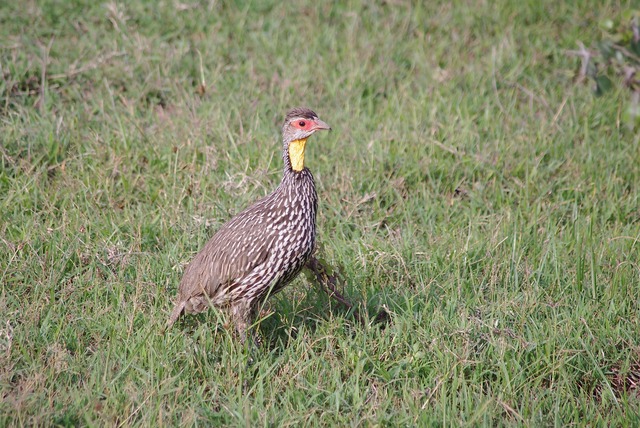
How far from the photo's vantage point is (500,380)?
4.90 meters

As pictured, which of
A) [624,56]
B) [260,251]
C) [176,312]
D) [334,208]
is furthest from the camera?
[624,56]

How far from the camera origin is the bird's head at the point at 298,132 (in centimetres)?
527

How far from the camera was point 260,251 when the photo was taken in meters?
5.08

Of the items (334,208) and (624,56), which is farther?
(624,56)

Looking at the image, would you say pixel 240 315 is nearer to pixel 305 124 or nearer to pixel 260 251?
pixel 260 251

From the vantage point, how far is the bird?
5.07 m

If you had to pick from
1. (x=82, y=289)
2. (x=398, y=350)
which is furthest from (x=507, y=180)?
(x=82, y=289)

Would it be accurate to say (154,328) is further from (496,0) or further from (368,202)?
(496,0)

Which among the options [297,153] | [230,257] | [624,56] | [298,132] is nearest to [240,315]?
[230,257]

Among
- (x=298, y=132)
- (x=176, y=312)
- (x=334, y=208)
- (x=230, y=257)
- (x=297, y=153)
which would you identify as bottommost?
(x=334, y=208)

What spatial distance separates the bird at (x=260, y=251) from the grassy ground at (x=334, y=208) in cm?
19

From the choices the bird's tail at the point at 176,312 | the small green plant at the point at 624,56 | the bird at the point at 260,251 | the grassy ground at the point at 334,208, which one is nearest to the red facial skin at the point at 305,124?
the bird at the point at 260,251

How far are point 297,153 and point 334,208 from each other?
1297mm

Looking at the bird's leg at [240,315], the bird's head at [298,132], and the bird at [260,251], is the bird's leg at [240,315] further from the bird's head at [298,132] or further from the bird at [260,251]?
the bird's head at [298,132]
